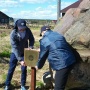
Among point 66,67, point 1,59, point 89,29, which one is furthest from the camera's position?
point 1,59

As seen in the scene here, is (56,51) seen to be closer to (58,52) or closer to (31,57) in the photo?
(58,52)

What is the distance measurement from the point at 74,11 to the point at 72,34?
979 millimetres

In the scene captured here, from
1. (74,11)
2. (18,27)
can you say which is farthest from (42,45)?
(74,11)

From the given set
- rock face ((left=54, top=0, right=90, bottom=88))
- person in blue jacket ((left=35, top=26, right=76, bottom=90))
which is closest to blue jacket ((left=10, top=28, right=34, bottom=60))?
rock face ((left=54, top=0, right=90, bottom=88))

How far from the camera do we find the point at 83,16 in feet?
24.1

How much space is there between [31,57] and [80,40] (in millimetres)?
1328

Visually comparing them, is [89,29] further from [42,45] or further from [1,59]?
[1,59]

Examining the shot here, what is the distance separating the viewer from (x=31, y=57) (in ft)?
20.1

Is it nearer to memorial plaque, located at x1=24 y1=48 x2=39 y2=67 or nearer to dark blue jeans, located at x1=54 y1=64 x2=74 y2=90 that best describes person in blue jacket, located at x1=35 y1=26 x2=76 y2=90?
dark blue jeans, located at x1=54 y1=64 x2=74 y2=90

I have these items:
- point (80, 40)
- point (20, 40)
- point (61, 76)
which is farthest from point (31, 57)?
point (80, 40)

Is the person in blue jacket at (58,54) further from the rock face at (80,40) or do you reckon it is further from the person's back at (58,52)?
the rock face at (80,40)

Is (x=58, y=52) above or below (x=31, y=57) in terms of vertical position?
above

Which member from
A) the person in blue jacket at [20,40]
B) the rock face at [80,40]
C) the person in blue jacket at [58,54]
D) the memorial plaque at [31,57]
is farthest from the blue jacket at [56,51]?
the person in blue jacket at [20,40]

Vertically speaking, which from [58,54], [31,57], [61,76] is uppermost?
[58,54]
